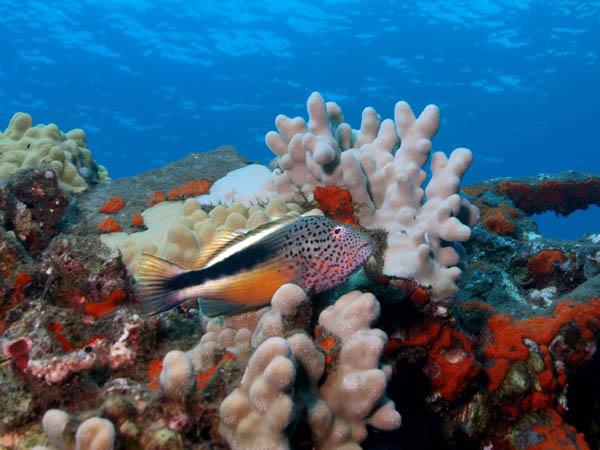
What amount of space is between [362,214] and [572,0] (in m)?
40.6

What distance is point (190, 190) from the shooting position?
22.7 ft

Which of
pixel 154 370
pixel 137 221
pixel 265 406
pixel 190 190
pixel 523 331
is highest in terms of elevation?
pixel 265 406

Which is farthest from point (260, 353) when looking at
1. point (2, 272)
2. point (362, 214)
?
point (362, 214)

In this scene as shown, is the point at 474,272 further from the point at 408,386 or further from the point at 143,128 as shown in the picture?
the point at 143,128

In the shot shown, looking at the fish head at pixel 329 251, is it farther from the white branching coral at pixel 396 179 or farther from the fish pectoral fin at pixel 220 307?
the white branching coral at pixel 396 179

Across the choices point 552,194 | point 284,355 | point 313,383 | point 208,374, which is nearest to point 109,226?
point 208,374

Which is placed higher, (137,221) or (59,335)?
(59,335)

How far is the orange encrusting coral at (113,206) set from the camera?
6.79 meters

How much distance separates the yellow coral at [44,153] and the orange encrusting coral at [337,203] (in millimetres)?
4743

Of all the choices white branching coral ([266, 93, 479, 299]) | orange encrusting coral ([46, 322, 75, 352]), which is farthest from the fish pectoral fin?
white branching coral ([266, 93, 479, 299])

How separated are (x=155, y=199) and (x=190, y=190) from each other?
56 cm

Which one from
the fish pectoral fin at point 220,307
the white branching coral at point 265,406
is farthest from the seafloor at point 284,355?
the fish pectoral fin at point 220,307

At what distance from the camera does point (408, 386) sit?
350 cm

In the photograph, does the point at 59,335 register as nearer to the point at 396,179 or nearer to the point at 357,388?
the point at 357,388
